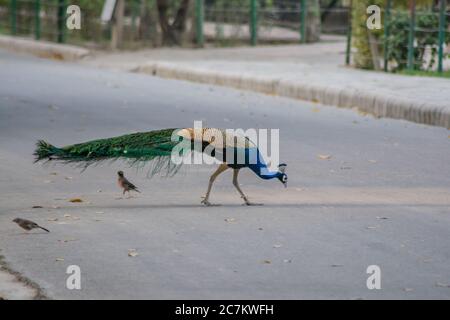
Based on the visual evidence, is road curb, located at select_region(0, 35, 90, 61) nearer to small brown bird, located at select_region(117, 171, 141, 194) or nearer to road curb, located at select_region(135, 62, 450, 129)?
road curb, located at select_region(135, 62, 450, 129)

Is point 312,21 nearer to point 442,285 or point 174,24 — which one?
point 174,24

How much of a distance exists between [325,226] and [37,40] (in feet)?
75.7

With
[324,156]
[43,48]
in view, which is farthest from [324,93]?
[43,48]

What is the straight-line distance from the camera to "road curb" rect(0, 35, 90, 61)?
89.8 feet

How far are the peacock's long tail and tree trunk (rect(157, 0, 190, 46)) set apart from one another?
744 inches

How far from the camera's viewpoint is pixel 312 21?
30.2m

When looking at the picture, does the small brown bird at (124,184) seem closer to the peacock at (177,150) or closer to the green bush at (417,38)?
the peacock at (177,150)

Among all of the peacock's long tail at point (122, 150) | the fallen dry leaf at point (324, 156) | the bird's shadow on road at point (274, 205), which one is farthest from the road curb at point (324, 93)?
the peacock's long tail at point (122, 150)

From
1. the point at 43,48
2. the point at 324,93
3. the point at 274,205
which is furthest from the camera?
the point at 43,48

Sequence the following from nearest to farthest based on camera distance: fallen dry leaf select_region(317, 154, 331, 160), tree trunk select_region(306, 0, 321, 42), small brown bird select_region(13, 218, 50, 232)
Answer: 1. small brown bird select_region(13, 218, 50, 232)
2. fallen dry leaf select_region(317, 154, 331, 160)
3. tree trunk select_region(306, 0, 321, 42)

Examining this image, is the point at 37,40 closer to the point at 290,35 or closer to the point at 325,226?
the point at 290,35

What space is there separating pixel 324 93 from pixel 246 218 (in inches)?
365

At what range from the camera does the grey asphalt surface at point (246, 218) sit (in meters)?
7.25

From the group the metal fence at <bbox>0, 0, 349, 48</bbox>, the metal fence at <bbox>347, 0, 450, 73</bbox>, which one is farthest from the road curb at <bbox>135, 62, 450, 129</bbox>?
the metal fence at <bbox>0, 0, 349, 48</bbox>
